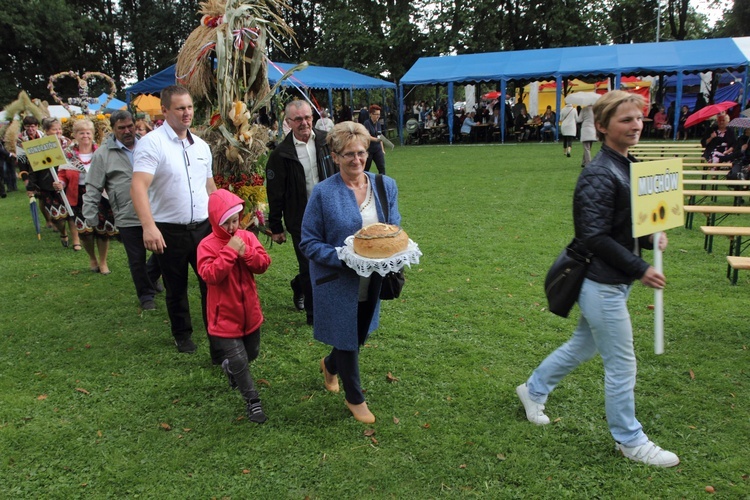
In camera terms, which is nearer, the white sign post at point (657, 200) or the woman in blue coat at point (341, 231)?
the white sign post at point (657, 200)

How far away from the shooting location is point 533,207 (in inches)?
395

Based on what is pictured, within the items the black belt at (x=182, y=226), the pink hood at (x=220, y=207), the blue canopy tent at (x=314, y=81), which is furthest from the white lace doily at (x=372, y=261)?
the blue canopy tent at (x=314, y=81)

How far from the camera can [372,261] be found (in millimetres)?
2990

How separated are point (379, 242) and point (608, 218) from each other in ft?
3.85

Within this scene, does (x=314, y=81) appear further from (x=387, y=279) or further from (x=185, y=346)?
(x=387, y=279)

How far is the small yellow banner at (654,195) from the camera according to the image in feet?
8.92

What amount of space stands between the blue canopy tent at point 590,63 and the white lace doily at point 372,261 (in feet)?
69.9

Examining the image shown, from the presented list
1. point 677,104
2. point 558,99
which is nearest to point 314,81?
point 558,99

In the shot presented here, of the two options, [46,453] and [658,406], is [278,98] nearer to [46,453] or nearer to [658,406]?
[46,453]

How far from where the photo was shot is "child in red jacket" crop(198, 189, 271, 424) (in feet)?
11.5

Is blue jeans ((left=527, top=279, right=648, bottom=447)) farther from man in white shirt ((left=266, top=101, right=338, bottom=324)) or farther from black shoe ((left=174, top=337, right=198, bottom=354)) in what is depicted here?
black shoe ((left=174, top=337, right=198, bottom=354))

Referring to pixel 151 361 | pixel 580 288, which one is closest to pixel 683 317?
pixel 580 288

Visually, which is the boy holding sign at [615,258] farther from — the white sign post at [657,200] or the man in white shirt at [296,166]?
the man in white shirt at [296,166]

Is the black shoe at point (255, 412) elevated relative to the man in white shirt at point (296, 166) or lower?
lower
